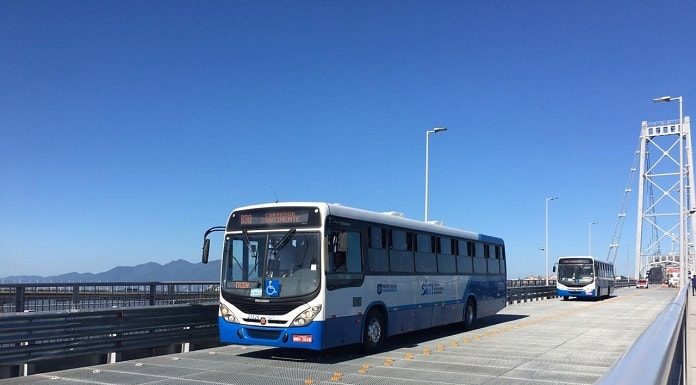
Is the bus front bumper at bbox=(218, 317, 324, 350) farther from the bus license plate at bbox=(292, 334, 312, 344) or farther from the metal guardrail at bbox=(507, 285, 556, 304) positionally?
the metal guardrail at bbox=(507, 285, 556, 304)

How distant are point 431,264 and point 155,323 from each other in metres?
7.05

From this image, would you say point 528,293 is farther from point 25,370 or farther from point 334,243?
point 25,370

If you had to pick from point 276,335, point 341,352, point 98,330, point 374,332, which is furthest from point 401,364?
point 98,330

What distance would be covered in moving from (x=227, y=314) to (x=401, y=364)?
3371 mm

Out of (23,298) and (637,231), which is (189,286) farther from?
(637,231)

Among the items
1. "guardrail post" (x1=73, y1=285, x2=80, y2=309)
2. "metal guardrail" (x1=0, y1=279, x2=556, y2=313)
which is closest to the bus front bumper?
"metal guardrail" (x1=0, y1=279, x2=556, y2=313)

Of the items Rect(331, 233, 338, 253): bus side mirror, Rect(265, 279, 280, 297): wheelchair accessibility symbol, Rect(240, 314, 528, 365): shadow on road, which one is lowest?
Rect(240, 314, 528, 365): shadow on road

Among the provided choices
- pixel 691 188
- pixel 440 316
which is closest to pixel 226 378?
pixel 440 316

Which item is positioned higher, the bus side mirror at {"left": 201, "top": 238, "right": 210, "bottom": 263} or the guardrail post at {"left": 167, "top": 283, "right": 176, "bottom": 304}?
the bus side mirror at {"left": 201, "top": 238, "right": 210, "bottom": 263}

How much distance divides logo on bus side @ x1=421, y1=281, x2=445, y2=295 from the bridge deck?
116cm

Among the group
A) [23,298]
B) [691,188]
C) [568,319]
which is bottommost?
[568,319]

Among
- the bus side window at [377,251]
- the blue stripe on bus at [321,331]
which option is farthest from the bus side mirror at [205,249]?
the bus side window at [377,251]

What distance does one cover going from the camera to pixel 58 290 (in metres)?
15.1

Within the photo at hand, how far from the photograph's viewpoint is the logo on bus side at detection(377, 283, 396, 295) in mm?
13656
